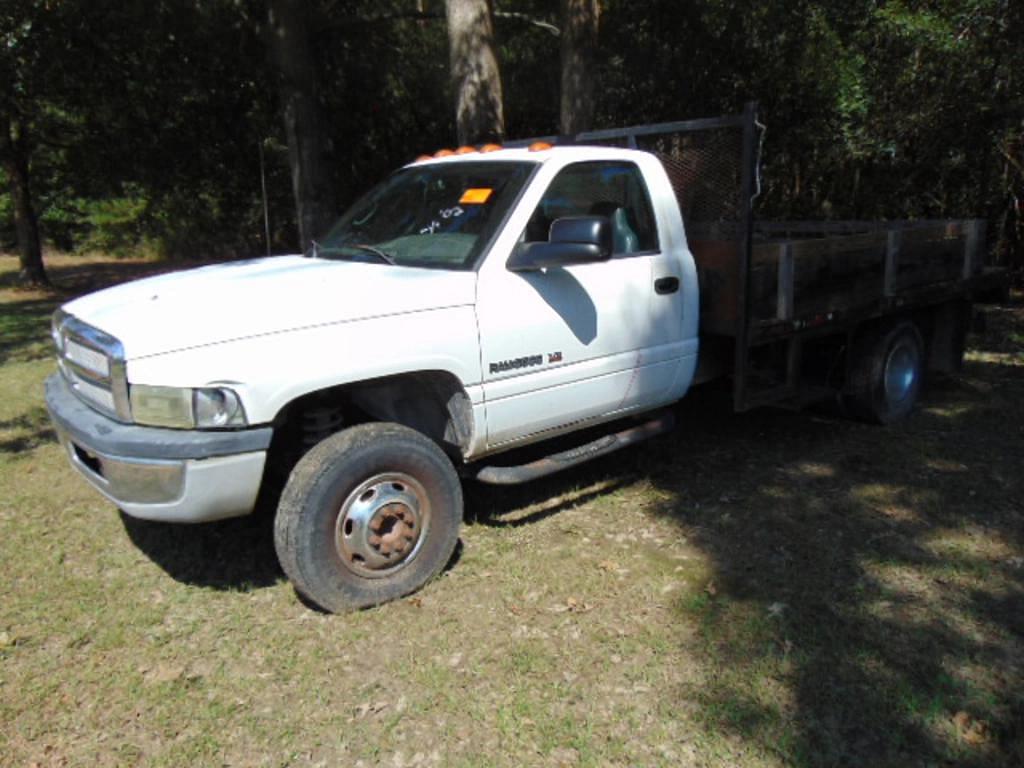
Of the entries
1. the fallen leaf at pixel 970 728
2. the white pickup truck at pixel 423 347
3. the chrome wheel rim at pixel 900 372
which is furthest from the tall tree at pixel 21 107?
the fallen leaf at pixel 970 728

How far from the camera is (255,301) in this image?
11.8 ft

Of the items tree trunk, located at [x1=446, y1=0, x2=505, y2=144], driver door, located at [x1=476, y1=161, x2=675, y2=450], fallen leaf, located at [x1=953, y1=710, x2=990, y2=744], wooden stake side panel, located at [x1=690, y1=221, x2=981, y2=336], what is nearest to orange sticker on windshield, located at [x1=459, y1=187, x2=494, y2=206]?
driver door, located at [x1=476, y1=161, x2=675, y2=450]

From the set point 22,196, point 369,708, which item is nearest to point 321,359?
point 369,708

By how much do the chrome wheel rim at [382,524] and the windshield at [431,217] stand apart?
43.1 inches

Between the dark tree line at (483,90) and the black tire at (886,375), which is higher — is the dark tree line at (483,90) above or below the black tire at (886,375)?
above

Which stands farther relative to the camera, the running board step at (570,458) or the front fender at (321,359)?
the running board step at (570,458)

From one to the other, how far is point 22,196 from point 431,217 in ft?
44.0

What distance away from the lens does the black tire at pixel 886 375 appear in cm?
605

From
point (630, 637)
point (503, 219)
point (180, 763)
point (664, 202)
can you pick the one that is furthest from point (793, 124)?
point (180, 763)

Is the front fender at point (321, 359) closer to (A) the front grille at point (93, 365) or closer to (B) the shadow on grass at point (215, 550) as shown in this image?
(A) the front grille at point (93, 365)

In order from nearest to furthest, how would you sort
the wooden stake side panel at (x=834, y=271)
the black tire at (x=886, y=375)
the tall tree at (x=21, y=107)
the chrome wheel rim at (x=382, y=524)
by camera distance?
the chrome wheel rim at (x=382, y=524) → the wooden stake side panel at (x=834, y=271) → the black tire at (x=886, y=375) → the tall tree at (x=21, y=107)

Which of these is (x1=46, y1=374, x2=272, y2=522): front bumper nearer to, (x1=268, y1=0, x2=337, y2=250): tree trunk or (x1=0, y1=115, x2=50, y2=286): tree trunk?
(x1=268, y1=0, x2=337, y2=250): tree trunk

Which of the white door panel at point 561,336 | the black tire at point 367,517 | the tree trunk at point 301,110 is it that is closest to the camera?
the black tire at point 367,517

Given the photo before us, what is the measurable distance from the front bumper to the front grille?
0.12 metres
